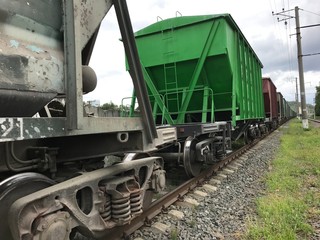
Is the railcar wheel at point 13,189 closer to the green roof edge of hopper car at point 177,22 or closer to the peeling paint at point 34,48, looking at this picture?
the peeling paint at point 34,48

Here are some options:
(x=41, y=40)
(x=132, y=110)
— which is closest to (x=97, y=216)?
(x=41, y=40)

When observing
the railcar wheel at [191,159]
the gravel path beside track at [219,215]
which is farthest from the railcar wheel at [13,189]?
the railcar wheel at [191,159]

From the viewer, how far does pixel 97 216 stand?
2611 mm

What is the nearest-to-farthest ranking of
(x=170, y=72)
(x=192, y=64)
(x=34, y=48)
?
(x=34, y=48) < (x=192, y=64) < (x=170, y=72)

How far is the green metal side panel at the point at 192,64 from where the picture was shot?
23.7 ft

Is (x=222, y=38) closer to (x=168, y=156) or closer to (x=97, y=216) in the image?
(x=168, y=156)

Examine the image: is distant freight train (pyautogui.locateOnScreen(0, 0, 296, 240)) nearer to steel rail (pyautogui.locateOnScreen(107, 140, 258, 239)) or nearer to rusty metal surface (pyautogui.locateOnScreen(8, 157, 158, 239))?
rusty metal surface (pyautogui.locateOnScreen(8, 157, 158, 239))

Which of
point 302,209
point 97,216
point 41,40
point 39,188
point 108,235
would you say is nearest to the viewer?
point 41,40

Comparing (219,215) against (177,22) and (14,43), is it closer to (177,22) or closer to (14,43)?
(14,43)

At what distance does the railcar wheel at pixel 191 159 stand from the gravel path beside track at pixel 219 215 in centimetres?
62

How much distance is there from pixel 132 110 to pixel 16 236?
584 centimetres

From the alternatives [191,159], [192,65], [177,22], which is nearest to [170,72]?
[192,65]

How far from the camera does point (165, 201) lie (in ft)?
15.6

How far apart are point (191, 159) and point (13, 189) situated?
429 cm
